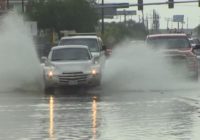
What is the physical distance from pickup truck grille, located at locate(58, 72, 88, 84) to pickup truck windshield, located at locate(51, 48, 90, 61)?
3.96ft

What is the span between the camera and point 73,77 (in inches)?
941

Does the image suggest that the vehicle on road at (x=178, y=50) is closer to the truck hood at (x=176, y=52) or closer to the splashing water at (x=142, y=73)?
the truck hood at (x=176, y=52)

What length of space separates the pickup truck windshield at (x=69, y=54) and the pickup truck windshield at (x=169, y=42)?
4.15 meters

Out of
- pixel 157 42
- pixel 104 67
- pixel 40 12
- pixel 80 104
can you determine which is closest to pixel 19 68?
pixel 104 67

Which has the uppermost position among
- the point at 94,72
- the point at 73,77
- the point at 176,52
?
the point at 176,52

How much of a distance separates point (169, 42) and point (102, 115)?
1323 cm

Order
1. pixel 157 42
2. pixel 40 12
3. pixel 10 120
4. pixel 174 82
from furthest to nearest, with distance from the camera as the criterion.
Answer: pixel 40 12 < pixel 157 42 < pixel 174 82 < pixel 10 120

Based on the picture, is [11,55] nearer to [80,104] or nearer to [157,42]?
[157,42]

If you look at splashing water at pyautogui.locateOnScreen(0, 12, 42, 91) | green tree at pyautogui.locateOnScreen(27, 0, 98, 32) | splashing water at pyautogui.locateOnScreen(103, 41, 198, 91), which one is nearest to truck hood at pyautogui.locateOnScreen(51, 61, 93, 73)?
splashing water at pyautogui.locateOnScreen(103, 41, 198, 91)

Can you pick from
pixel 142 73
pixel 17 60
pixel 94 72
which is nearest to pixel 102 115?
pixel 94 72

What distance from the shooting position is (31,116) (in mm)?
16188

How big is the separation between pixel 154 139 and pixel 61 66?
12.3 meters

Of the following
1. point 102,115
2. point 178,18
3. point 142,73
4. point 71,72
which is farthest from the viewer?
point 178,18

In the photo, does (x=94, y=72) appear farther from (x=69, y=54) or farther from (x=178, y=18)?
(x=178, y=18)
